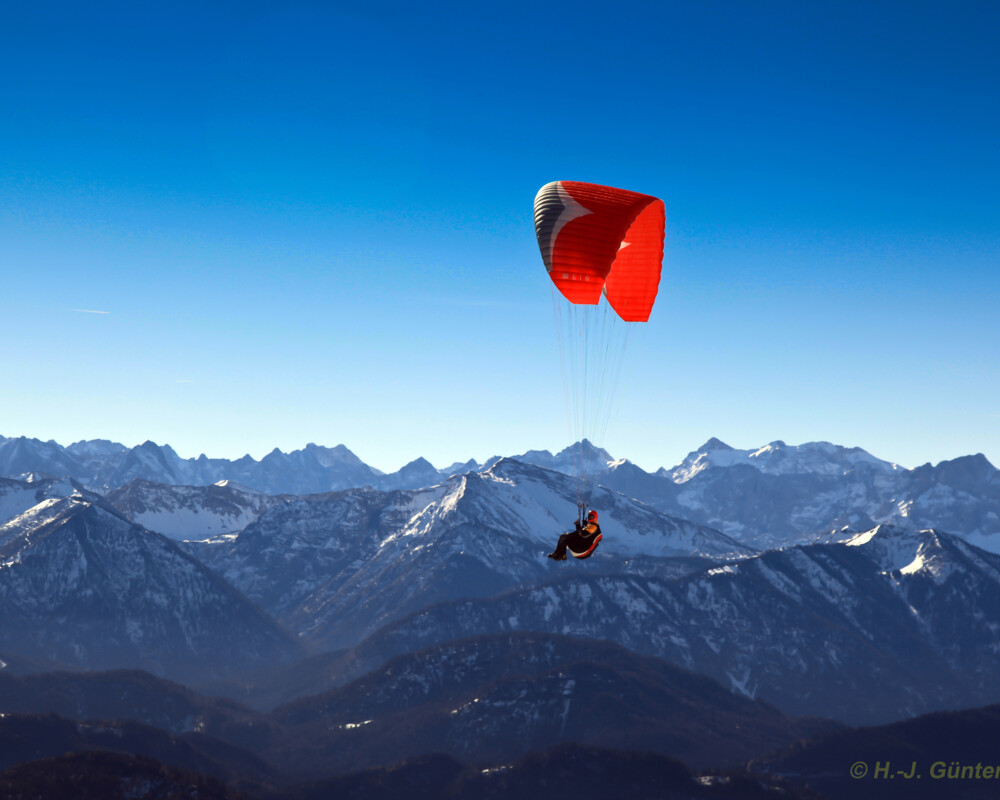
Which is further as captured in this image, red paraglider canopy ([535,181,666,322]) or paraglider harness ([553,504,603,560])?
red paraglider canopy ([535,181,666,322])

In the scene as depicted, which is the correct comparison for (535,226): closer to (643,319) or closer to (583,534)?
(643,319)

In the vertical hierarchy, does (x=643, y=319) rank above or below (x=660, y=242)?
below

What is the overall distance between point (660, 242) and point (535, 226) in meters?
14.6

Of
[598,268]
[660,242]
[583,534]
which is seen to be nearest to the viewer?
[583,534]

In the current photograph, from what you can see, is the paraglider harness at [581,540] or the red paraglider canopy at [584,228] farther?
the red paraglider canopy at [584,228]

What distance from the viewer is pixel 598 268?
101 m

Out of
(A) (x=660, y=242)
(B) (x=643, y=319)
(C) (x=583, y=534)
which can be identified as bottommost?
(C) (x=583, y=534)

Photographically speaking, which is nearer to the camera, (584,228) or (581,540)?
(581,540)

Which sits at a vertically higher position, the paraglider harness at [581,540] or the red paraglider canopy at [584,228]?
the red paraglider canopy at [584,228]

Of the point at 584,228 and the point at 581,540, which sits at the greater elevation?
the point at 584,228

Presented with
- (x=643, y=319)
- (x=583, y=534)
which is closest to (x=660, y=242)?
(x=643, y=319)

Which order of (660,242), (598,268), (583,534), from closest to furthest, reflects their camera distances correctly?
(583,534), (598,268), (660,242)

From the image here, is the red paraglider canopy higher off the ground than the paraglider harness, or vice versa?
the red paraglider canopy

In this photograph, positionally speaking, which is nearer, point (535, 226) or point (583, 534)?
point (583, 534)
